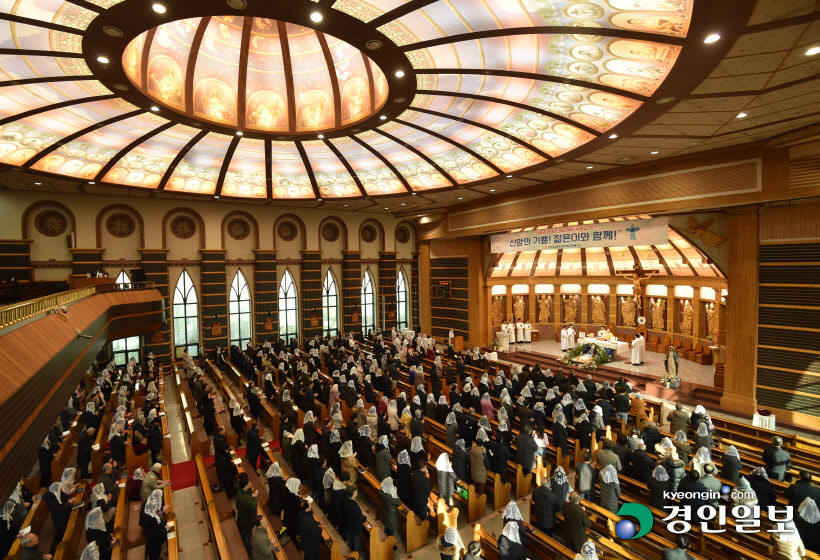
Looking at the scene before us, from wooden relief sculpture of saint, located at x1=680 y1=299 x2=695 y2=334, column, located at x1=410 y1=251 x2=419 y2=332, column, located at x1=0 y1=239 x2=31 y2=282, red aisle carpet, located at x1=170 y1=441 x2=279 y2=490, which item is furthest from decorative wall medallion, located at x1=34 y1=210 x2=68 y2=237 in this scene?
wooden relief sculpture of saint, located at x1=680 y1=299 x2=695 y2=334

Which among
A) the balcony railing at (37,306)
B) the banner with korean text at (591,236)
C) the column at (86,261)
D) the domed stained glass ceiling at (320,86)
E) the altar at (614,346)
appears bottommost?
the altar at (614,346)

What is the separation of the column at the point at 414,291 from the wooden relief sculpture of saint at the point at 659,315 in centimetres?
1203

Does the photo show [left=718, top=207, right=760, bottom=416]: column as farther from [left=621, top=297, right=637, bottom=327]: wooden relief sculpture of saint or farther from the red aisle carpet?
the red aisle carpet

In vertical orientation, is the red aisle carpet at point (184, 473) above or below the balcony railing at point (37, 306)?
below

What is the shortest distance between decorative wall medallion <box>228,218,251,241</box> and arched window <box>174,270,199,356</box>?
2658 millimetres

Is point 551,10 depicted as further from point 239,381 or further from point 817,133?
point 239,381

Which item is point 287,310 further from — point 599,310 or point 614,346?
point 599,310

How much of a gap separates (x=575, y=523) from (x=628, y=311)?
1676 cm

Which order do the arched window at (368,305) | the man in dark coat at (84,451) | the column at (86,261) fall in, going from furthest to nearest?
the arched window at (368,305) → the column at (86,261) → the man in dark coat at (84,451)

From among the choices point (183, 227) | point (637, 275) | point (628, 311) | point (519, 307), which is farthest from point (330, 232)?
point (628, 311)

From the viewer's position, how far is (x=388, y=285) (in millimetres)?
23109

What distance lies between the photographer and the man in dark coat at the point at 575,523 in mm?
5402

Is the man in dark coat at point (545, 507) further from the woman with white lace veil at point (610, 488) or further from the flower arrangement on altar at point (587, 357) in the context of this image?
the flower arrangement on altar at point (587, 357)

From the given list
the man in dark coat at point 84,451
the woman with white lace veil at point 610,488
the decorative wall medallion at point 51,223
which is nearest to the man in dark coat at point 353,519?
the woman with white lace veil at point 610,488
